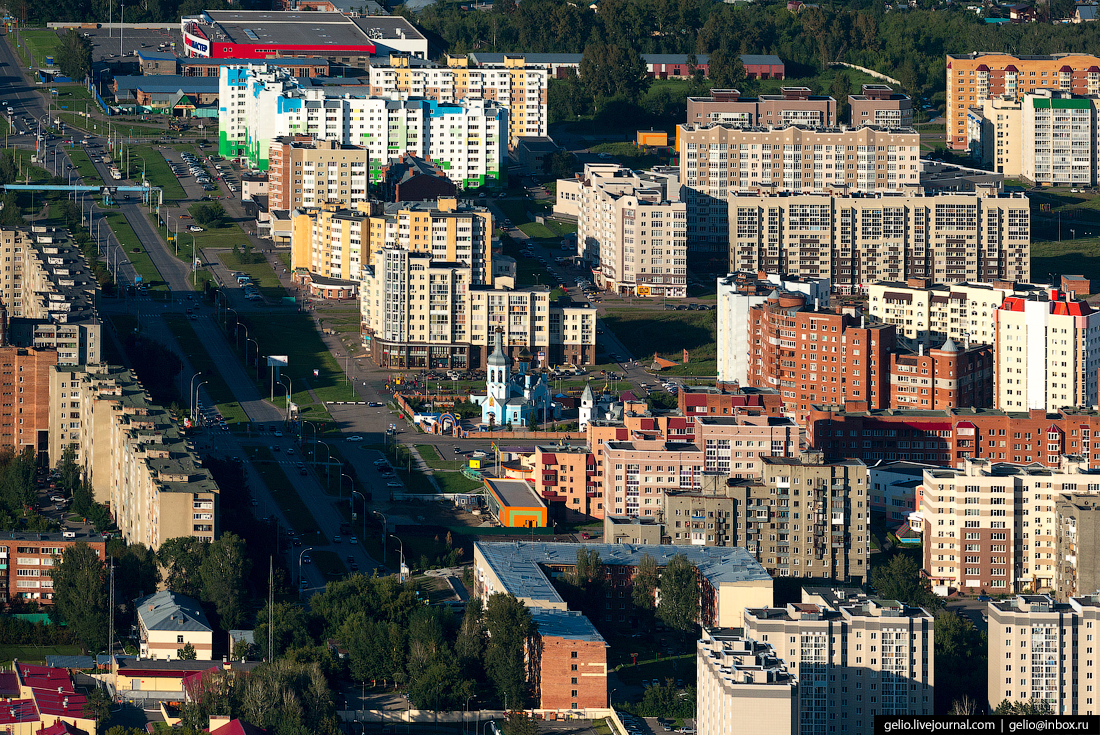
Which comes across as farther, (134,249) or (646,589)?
(134,249)

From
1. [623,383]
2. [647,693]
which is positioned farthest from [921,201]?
[647,693]

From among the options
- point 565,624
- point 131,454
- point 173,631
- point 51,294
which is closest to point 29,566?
point 131,454

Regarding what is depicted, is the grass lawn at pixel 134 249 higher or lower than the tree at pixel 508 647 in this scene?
higher

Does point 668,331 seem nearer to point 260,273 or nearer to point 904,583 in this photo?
point 260,273

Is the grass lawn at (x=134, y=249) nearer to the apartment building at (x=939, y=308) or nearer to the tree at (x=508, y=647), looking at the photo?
the apartment building at (x=939, y=308)

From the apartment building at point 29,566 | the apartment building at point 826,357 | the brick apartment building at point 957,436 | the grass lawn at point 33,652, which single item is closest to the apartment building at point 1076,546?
the brick apartment building at point 957,436

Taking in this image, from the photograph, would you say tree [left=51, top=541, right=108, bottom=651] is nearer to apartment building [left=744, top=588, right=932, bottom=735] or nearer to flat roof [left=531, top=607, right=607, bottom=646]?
flat roof [left=531, top=607, right=607, bottom=646]
